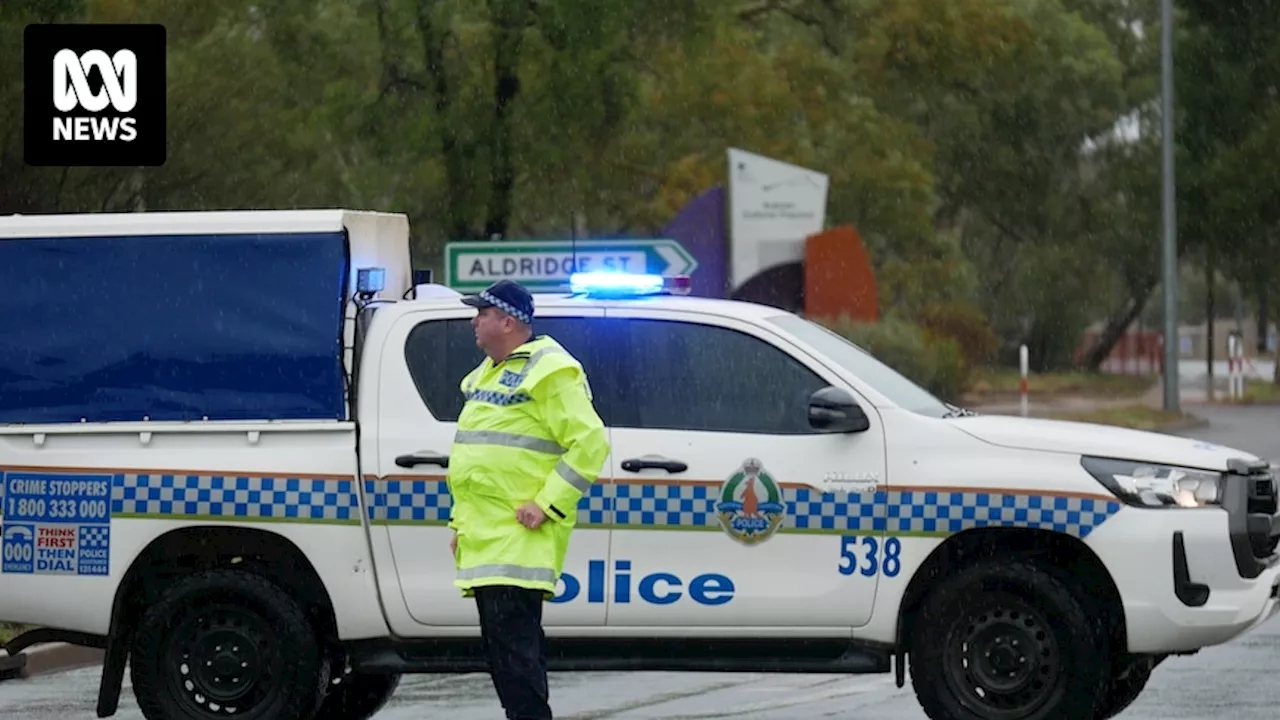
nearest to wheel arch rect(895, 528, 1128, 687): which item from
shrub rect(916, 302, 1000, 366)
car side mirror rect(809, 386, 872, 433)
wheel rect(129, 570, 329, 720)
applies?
car side mirror rect(809, 386, 872, 433)

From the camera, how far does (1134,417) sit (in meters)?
36.7

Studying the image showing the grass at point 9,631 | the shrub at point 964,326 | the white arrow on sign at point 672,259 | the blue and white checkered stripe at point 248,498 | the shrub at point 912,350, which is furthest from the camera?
the shrub at point 964,326

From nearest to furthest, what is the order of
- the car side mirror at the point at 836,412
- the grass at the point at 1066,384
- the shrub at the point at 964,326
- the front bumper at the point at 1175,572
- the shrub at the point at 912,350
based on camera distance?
the front bumper at the point at 1175,572 → the car side mirror at the point at 836,412 → the shrub at the point at 912,350 → the grass at the point at 1066,384 → the shrub at the point at 964,326

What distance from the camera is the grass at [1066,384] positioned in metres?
53.1

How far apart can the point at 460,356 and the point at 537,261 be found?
967 centimetres

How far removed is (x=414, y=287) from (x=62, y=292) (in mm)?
1449

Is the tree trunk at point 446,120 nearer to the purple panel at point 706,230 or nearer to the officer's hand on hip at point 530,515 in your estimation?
the purple panel at point 706,230

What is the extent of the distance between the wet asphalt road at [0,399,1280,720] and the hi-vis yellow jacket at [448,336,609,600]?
1.99m

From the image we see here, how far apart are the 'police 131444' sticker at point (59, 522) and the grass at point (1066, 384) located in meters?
41.2

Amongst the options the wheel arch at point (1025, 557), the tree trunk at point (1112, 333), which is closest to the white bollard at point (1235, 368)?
the tree trunk at point (1112, 333)

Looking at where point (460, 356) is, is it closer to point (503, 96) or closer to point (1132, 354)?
point (503, 96)

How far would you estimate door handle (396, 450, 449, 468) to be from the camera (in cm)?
889

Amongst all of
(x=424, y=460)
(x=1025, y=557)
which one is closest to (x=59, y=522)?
(x=424, y=460)

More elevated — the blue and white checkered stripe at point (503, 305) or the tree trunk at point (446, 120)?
the tree trunk at point (446, 120)
